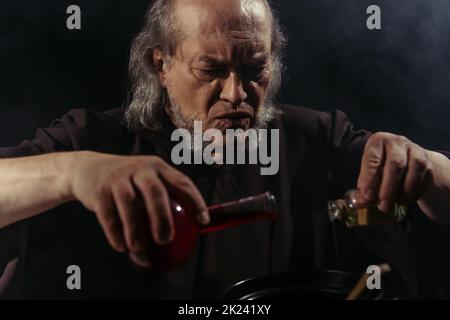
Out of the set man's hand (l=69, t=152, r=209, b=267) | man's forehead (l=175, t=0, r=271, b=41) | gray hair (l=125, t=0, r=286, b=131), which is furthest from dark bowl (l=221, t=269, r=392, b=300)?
man's forehead (l=175, t=0, r=271, b=41)

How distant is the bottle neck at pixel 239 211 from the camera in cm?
151

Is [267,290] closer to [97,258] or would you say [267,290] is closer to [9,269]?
[97,258]

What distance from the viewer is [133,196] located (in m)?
1.47

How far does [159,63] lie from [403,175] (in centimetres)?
68

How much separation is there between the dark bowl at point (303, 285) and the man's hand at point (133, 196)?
0.67 ft

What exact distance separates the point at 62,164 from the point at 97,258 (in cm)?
25

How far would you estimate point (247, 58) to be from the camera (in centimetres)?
166

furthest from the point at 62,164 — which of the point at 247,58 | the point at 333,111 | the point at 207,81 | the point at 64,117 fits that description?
the point at 333,111

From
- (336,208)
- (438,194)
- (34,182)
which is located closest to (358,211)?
(336,208)

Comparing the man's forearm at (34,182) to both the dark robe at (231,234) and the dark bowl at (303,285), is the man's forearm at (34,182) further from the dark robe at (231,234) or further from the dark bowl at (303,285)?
the dark bowl at (303,285)

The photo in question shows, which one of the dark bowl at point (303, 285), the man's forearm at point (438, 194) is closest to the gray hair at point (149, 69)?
the dark bowl at point (303, 285)

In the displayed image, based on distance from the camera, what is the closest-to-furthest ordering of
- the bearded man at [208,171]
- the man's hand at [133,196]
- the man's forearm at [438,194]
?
the man's hand at [133,196], the bearded man at [208,171], the man's forearm at [438,194]

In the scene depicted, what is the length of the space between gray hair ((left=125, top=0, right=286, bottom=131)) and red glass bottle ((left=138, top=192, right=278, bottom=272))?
30cm

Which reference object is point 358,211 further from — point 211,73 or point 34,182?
point 34,182
